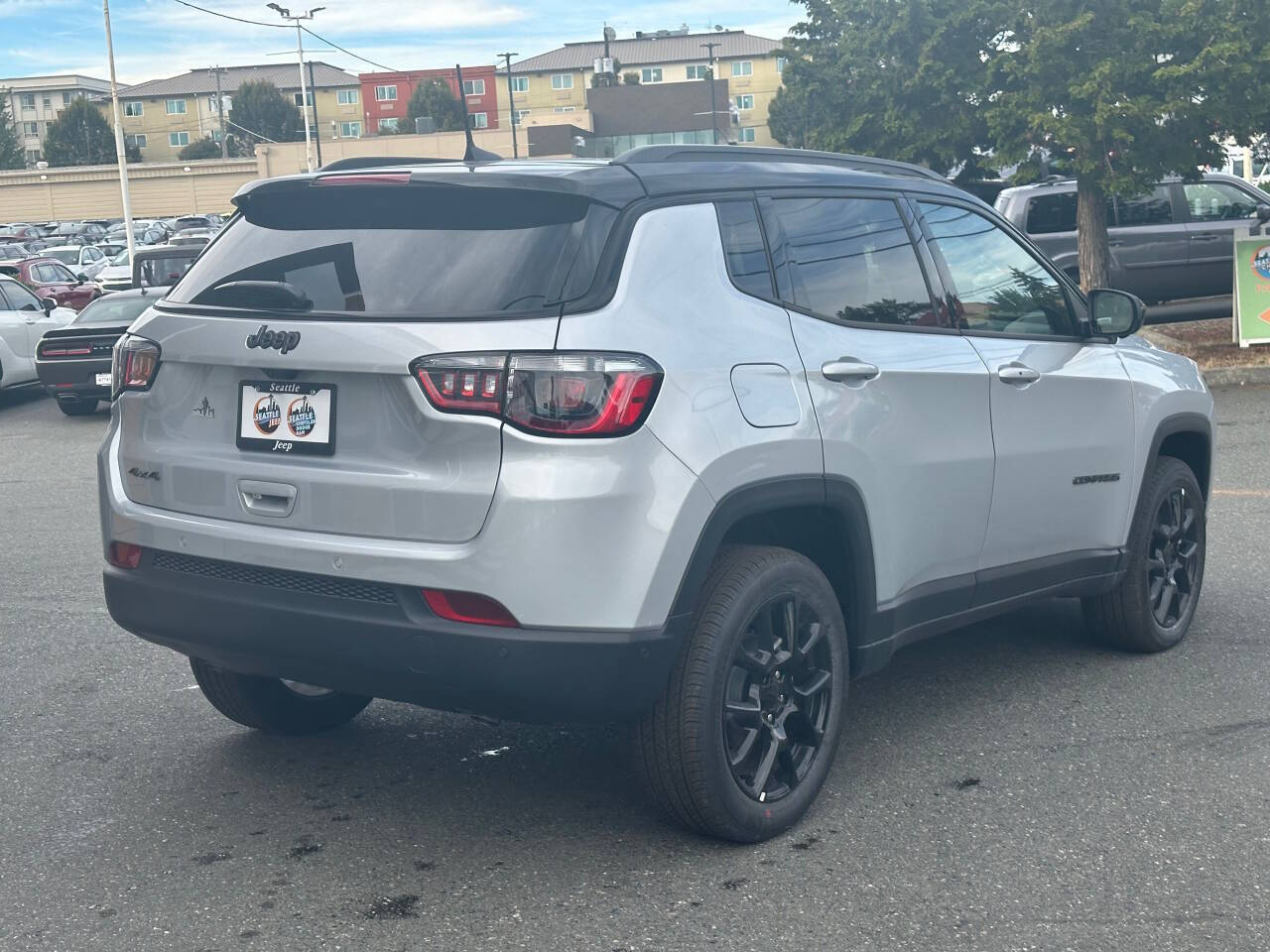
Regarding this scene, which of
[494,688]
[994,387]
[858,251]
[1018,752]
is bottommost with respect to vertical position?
[1018,752]

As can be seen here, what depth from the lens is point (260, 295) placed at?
4.04m

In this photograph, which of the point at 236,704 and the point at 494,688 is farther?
the point at 236,704

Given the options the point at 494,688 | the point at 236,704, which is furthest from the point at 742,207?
the point at 236,704

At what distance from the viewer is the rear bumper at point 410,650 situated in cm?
360

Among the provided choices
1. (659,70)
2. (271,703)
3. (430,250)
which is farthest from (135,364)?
(659,70)

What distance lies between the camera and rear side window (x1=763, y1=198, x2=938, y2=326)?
433 centimetres

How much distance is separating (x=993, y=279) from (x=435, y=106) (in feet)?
334

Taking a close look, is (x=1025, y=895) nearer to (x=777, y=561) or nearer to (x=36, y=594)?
(x=777, y=561)

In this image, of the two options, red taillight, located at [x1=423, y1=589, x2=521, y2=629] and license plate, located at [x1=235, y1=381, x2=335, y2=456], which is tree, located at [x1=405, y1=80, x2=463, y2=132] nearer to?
license plate, located at [x1=235, y1=381, x2=335, y2=456]

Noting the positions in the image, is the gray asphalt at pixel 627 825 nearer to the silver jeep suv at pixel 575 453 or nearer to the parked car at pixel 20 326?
the silver jeep suv at pixel 575 453

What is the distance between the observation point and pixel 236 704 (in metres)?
4.90

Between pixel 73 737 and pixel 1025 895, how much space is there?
3197 millimetres

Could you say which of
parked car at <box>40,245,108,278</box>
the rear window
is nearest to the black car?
the rear window

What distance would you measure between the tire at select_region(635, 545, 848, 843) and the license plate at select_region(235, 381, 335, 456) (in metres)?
1.06
